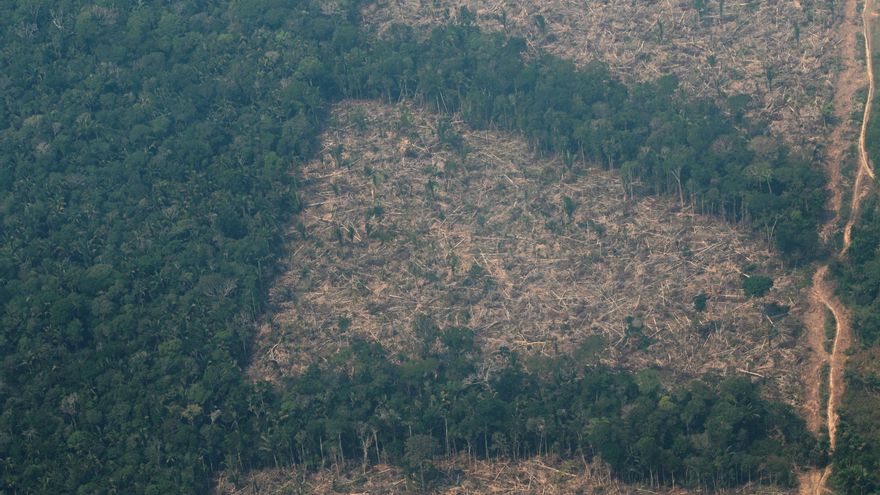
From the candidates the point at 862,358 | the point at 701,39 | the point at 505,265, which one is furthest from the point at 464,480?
the point at 701,39

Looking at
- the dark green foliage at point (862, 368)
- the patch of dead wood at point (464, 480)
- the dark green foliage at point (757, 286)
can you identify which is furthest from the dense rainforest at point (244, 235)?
the dark green foliage at point (757, 286)

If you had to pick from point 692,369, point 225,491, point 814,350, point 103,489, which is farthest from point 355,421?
point 814,350

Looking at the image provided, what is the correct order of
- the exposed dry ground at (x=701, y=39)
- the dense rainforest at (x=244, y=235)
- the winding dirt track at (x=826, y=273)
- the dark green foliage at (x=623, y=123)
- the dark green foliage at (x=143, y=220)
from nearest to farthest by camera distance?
1. the dense rainforest at (x=244, y=235)
2. the winding dirt track at (x=826, y=273)
3. the dark green foliage at (x=143, y=220)
4. the dark green foliage at (x=623, y=123)
5. the exposed dry ground at (x=701, y=39)

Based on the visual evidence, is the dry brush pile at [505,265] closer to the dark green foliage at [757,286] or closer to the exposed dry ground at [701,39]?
the dark green foliage at [757,286]

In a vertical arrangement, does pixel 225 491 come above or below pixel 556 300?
below

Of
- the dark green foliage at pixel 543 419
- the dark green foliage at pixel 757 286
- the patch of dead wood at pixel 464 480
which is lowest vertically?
the patch of dead wood at pixel 464 480

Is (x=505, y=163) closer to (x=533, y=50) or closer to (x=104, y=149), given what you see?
(x=533, y=50)

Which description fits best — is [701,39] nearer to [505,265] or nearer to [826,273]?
[826,273]
